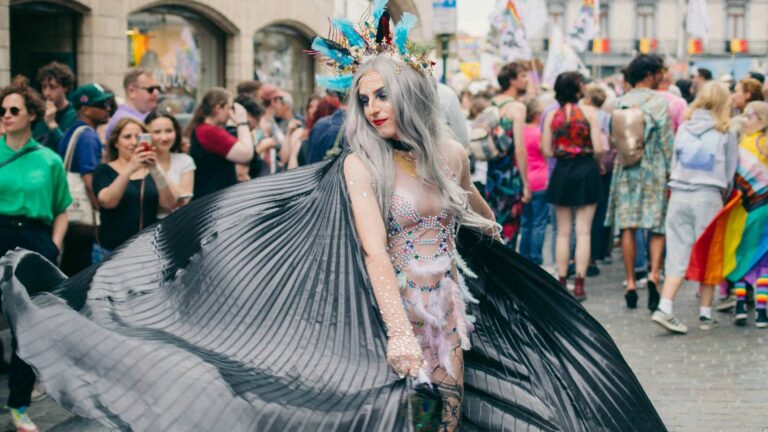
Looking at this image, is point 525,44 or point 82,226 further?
point 525,44

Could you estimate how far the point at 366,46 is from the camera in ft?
12.8

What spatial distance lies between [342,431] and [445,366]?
0.59 metres

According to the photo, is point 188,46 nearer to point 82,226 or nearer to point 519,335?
point 82,226

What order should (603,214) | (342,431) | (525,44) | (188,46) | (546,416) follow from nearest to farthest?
(342,431)
(546,416)
(603,214)
(525,44)
(188,46)

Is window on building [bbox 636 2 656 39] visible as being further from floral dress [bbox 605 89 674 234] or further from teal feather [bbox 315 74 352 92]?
teal feather [bbox 315 74 352 92]

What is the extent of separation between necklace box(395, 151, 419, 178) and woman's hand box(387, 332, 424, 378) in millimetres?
647

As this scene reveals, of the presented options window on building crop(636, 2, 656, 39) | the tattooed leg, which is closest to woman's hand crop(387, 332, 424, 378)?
the tattooed leg

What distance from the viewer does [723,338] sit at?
27.6ft

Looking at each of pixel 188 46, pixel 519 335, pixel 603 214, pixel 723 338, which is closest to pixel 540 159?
pixel 603 214

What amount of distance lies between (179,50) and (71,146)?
429 inches

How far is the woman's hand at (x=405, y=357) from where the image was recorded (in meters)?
3.51

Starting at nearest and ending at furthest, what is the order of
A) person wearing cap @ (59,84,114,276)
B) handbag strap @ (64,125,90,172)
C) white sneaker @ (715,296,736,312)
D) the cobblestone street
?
the cobblestone street → person wearing cap @ (59,84,114,276) → handbag strap @ (64,125,90,172) → white sneaker @ (715,296,736,312)

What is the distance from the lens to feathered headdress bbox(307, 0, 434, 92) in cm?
389

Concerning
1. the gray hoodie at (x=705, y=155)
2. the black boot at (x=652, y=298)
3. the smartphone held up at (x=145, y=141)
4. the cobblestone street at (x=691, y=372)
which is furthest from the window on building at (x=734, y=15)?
the smartphone held up at (x=145, y=141)
